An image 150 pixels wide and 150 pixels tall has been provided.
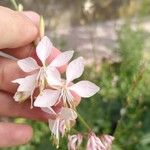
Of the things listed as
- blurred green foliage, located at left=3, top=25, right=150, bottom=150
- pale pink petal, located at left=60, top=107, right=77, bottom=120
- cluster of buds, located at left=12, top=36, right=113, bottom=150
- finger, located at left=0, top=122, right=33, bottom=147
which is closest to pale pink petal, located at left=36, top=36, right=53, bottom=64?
cluster of buds, located at left=12, top=36, right=113, bottom=150

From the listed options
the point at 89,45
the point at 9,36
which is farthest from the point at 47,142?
the point at 89,45

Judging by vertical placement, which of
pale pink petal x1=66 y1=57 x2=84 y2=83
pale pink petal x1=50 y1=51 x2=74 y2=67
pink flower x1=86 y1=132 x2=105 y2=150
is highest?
pale pink petal x1=50 y1=51 x2=74 y2=67

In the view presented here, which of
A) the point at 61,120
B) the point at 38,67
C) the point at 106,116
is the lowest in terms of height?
the point at 106,116

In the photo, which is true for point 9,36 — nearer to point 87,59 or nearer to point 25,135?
point 25,135

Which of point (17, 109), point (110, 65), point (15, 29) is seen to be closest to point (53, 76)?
point (15, 29)

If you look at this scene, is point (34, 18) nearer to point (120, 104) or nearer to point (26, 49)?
point (26, 49)

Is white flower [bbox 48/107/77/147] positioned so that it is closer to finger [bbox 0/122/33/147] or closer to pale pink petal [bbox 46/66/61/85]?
pale pink petal [bbox 46/66/61/85]
